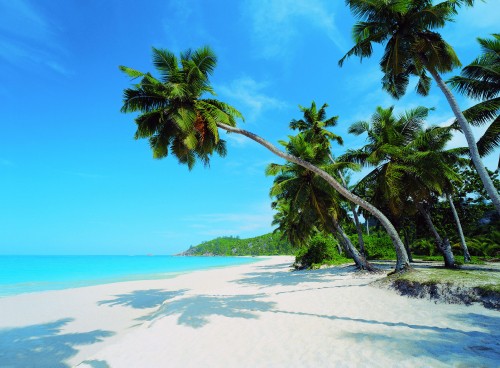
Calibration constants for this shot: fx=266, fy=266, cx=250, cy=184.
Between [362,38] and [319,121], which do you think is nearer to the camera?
[362,38]

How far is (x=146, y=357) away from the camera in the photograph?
5289 mm

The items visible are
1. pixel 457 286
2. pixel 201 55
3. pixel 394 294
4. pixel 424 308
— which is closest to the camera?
pixel 424 308

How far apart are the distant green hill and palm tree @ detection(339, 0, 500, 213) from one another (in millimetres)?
66953

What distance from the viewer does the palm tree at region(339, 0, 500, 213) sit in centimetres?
955

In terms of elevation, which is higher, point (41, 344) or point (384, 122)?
point (384, 122)

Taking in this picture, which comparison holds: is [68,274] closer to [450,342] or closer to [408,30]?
[450,342]

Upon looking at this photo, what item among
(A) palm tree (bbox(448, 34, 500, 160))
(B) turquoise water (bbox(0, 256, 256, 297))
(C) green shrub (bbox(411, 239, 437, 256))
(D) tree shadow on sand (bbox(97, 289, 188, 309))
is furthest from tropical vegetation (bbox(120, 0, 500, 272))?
(B) turquoise water (bbox(0, 256, 256, 297))

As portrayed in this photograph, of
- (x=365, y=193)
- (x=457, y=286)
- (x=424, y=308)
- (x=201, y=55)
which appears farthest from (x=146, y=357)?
(x=365, y=193)

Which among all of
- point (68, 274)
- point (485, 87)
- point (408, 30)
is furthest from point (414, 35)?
point (68, 274)

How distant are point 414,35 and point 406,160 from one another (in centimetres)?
693

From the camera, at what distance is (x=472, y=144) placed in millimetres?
9211

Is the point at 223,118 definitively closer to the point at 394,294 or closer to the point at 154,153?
the point at 154,153

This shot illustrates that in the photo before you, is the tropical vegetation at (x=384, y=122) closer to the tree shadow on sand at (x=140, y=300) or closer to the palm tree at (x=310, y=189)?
the palm tree at (x=310, y=189)

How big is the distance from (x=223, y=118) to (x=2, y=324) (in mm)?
10794
